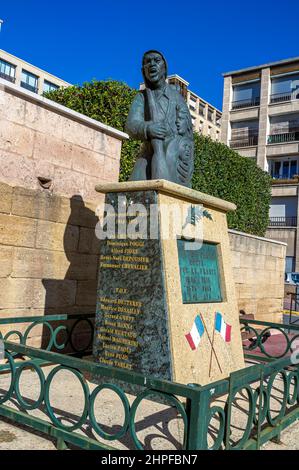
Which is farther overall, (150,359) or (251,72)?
(251,72)

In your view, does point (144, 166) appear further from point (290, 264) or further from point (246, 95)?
point (246, 95)

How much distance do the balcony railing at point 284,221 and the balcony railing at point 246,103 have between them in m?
9.68

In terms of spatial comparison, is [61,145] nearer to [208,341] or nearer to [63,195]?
[63,195]

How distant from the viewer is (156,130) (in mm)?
4172

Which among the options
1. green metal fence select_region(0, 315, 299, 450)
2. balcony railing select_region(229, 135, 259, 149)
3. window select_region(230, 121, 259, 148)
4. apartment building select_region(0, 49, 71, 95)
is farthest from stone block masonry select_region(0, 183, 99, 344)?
apartment building select_region(0, 49, 71, 95)

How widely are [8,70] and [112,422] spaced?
52.5 metres

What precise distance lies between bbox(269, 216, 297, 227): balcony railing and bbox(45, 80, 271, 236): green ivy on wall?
12459mm

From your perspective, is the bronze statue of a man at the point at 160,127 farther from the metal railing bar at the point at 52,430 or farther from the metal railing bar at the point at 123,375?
the metal railing bar at the point at 52,430

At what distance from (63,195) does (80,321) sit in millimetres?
1640

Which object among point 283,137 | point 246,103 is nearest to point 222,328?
point 283,137

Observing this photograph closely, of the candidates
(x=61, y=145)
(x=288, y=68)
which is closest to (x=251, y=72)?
(x=288, y=68)

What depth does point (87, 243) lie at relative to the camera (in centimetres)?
584

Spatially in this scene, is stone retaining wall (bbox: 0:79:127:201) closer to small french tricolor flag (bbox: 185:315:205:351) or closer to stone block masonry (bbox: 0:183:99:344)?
stone block masonry (bbox: 0:183:99:344)

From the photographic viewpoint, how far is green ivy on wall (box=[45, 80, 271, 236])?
893cm
